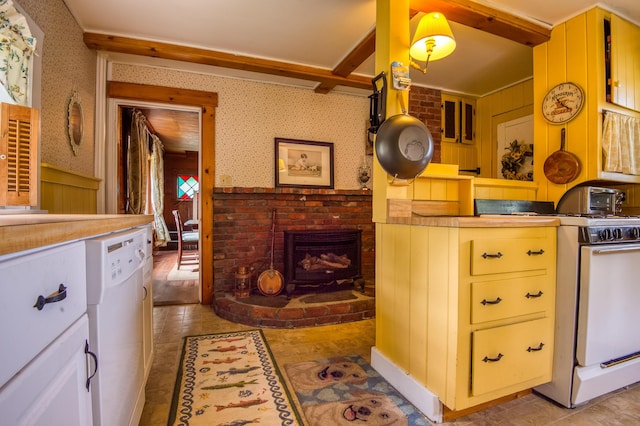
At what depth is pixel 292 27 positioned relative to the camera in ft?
7.95

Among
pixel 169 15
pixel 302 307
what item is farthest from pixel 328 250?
pixel 169 15

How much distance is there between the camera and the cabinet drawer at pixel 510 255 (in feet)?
4.24

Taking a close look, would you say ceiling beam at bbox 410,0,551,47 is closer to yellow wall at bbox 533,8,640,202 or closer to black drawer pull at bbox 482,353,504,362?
yellow wall at bbox 533,8,640,202

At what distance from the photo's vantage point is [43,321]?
0.52 meters

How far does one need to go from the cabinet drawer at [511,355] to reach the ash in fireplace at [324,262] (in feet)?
6.01

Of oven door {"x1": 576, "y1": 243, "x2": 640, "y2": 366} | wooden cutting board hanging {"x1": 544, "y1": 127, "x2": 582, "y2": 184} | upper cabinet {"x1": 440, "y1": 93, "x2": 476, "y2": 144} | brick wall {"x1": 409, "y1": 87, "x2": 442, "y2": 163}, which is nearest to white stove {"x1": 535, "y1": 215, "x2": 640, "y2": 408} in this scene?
oven door {"x1": 576, "y1": 243, "x2": 640, "y2": 366}

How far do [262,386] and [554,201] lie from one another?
2478 mm

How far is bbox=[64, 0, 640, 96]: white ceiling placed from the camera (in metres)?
2.14

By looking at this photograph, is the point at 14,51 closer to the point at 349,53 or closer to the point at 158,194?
the point at 349,53

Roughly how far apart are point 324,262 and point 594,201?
220 centimetres

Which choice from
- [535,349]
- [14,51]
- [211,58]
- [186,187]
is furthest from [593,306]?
[186,187]

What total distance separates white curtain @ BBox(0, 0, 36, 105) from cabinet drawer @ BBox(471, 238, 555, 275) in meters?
2.23

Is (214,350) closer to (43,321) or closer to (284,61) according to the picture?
(43,321)

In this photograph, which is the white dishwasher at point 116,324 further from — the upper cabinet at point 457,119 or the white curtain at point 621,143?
the upper cabinet at point 457,119
